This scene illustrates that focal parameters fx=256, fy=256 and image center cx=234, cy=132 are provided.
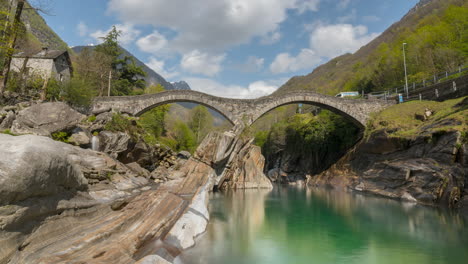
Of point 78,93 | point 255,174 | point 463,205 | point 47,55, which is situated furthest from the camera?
point 47,55

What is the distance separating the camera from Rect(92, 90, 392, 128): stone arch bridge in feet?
81.7

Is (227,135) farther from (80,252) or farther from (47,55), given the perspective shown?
(47,55)

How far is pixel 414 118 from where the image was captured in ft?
70.8

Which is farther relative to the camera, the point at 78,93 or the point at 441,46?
the point at 441,46

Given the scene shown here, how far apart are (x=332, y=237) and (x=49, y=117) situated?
14406 millimetres

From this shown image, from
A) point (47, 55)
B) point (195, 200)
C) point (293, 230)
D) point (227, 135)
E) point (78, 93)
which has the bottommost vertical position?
point (293, 230)

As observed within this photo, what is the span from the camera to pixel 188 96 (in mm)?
26141

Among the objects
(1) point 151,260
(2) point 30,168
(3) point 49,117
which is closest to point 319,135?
(3) point 49,117

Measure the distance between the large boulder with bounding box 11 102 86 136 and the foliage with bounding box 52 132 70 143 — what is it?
201 mm

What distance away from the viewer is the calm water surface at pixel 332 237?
6.66 m

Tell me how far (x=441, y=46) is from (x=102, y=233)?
36.7 meters

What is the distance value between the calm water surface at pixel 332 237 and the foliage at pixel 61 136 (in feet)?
27.6

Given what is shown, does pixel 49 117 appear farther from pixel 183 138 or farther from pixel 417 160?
pixel 183 138

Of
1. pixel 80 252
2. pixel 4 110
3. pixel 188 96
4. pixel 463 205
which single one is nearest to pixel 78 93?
pixel 4 110
